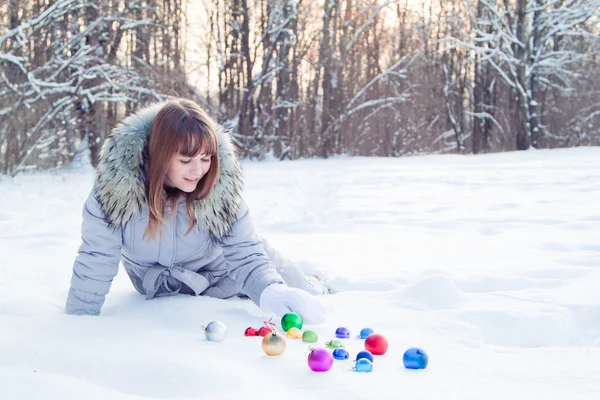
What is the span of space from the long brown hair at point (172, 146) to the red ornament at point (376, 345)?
3.09 ft

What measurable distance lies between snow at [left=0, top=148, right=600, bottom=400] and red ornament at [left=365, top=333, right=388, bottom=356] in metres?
0.05

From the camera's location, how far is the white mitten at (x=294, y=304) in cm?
230

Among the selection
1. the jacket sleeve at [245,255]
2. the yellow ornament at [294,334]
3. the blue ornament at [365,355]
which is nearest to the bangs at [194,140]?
the jacket sleeve at [245,255]

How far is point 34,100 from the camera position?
355 inches

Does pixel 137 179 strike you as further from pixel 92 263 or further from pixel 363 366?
pixel 363 366


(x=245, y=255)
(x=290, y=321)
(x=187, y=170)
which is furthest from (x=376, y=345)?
(x=187, y=170)

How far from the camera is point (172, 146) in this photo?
226 cm

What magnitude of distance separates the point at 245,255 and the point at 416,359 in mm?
1052

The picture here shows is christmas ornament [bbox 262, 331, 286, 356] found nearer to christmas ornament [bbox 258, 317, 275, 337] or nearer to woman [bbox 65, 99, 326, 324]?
christmas ornament [bbox 258, 317, 275, 337]

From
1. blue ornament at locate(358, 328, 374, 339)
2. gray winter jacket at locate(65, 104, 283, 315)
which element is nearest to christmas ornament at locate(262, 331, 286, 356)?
blue ornament at locate(358, 328, 374, 339)

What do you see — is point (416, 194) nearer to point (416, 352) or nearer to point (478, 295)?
point (478, 295)

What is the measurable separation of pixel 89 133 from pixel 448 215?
900cm

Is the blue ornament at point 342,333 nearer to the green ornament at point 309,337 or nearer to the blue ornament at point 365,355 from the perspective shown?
the green ornament at point 309,337

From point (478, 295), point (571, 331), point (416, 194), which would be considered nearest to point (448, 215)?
point (416, 194)
